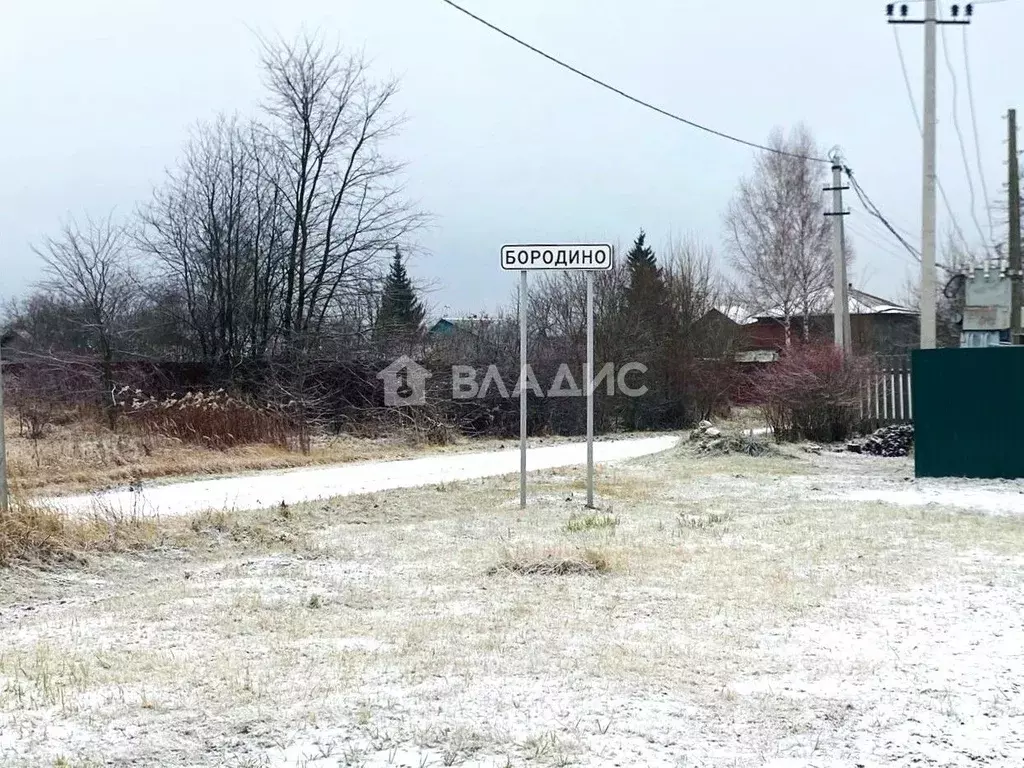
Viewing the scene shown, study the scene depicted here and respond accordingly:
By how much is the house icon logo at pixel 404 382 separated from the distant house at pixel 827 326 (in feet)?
38.9

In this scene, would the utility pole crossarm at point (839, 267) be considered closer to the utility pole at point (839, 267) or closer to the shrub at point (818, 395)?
the utility pole at point (839, 267)

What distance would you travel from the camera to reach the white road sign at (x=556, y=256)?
1102cm

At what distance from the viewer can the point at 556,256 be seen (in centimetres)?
1112

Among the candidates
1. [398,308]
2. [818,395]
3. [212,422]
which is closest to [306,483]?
[212,422]

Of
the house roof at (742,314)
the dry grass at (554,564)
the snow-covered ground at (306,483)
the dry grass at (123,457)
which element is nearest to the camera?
the dry grass at (554,564)

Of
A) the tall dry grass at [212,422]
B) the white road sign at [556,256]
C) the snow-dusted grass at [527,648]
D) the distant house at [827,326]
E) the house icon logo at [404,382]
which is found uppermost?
the distant house at [827,326]

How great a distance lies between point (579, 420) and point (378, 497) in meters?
16.1

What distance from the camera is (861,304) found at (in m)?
53.3

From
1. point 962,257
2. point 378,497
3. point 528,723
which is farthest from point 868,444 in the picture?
point 962,257

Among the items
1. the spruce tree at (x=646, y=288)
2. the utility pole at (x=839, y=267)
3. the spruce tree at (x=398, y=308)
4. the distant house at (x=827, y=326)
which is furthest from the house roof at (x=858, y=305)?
the spruce tree at (x=398, y=308)

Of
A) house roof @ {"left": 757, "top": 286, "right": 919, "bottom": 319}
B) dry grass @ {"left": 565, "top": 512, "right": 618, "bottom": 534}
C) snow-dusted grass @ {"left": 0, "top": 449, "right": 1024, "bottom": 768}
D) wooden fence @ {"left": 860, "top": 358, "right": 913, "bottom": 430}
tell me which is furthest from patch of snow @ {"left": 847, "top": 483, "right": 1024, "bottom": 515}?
house roof @ {"left": 757, "top": 286, "right": 919, "bottom": 319}

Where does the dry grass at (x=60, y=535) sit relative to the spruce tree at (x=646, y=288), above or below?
below

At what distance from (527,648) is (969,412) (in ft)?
32.6

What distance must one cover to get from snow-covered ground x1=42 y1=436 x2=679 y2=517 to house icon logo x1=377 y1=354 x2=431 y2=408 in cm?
409
